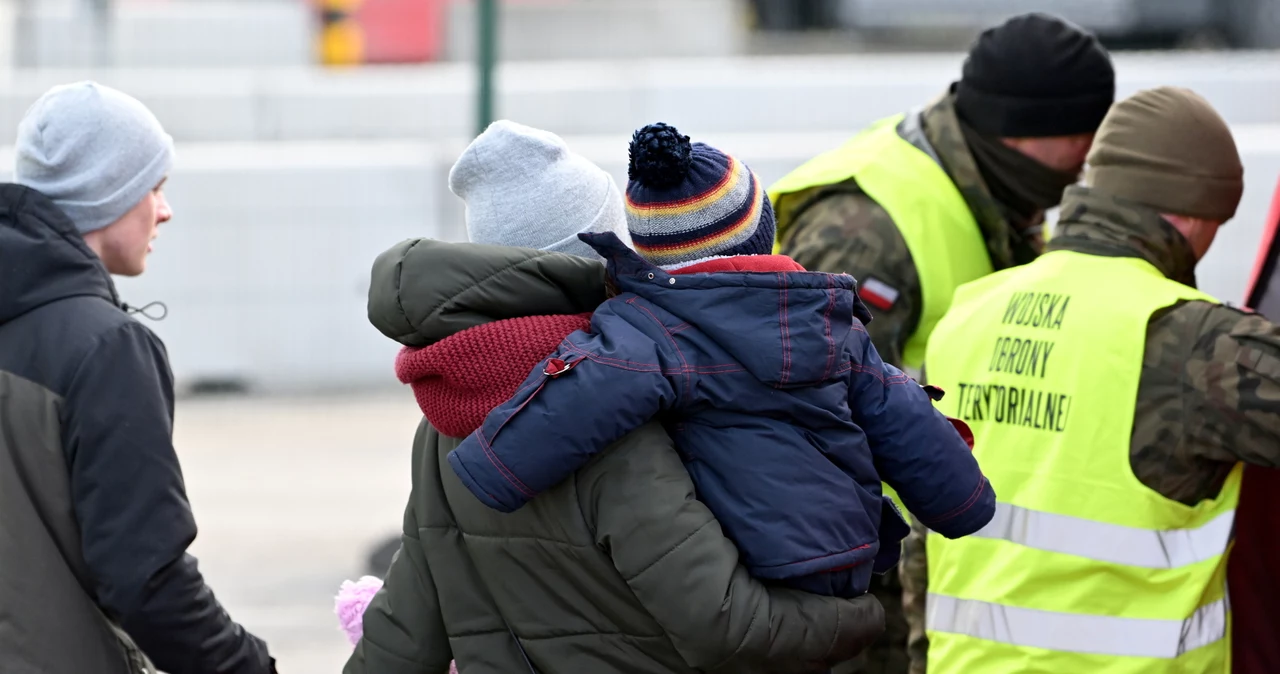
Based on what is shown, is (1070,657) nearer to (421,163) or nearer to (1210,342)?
(1210,342)

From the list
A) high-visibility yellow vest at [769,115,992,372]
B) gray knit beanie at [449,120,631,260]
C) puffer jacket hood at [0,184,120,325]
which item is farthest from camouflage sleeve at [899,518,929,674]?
puffer jacket hood at [0,184,120,325]

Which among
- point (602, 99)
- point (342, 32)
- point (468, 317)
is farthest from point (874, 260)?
point (342, 32)

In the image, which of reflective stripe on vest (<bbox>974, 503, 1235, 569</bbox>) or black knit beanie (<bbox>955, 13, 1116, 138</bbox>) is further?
black knit beanie (<bbox>955, 13, 1116, 138</bbox>)

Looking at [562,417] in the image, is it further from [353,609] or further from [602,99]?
[602,99]

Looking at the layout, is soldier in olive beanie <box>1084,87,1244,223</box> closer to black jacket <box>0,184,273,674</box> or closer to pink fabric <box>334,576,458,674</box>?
pink fabric <box>334,576,458,674</box>

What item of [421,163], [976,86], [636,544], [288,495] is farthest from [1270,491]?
[421,163]

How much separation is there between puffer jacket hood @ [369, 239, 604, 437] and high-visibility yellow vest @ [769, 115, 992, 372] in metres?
1.50

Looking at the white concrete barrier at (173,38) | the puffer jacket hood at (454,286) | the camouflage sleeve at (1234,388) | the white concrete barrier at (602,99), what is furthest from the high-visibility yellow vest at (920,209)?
the white concrete barrier at (173,38)

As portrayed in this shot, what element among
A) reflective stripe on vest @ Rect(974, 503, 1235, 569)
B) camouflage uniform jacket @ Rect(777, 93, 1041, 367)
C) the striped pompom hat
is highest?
the striped pompom hat

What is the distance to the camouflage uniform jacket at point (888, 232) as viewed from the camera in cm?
356

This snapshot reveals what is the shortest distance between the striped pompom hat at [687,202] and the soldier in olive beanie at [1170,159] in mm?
1104

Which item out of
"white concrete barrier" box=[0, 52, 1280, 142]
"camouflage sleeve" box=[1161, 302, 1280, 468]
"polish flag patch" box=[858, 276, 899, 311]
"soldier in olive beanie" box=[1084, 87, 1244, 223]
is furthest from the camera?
"white concrete barrier" box=[0, 52, 1280, 142]

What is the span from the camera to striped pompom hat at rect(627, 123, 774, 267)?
220 centimetres

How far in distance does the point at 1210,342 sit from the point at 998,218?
3.25 feet
